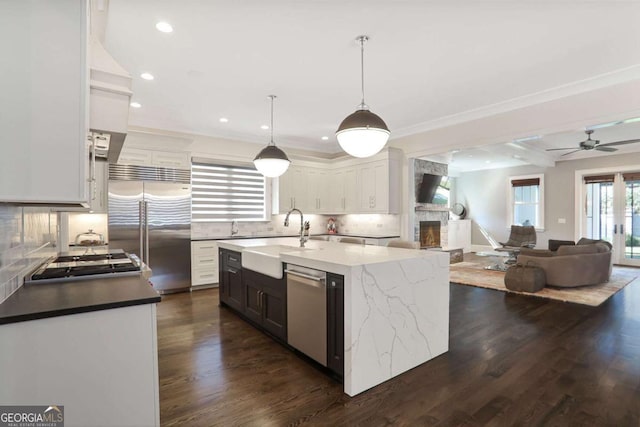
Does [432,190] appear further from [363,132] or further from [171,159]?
[171,159]

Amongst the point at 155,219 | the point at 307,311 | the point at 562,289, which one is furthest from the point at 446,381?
the point at 155,219

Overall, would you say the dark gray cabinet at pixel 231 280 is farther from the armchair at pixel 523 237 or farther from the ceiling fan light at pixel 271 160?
the armchair at pixel 523 237

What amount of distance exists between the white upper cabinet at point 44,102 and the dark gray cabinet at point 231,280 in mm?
2459

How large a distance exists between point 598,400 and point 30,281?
358 centimetres

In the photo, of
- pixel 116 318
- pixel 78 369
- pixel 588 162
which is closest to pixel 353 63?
pixel 116 318

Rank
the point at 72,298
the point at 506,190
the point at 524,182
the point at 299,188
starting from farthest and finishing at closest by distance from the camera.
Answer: the point at 506,190
the point at 524,182
the point at 299,188
the point at 72,298

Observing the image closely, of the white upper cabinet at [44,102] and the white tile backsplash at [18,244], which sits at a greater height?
the white upper cabinet at [44,102]

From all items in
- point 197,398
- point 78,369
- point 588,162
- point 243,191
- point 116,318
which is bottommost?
point 197,398

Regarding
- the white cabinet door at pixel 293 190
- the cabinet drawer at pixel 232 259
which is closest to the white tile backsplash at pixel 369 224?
the white cabinet door at pixel 293 190

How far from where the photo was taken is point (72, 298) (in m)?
1.42

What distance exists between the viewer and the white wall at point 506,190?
8234 millimetres

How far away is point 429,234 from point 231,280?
4332 mm

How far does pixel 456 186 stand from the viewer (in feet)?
36.4

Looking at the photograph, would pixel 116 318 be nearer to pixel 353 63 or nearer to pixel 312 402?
pixel 312 402
